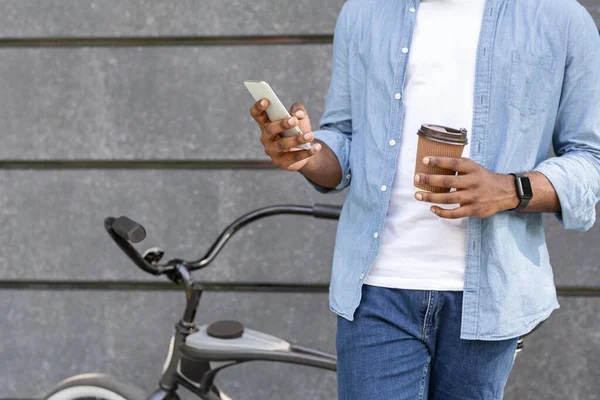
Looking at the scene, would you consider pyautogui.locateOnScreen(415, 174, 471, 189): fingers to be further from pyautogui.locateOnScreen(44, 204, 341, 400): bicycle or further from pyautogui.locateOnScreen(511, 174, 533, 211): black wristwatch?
pyautogui.locateOnScreen(44, 204, 341, 400): bicycle

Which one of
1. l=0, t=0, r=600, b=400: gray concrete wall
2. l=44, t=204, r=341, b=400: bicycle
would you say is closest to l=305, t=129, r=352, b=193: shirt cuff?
l=44, t=204, r=341, b=400: bicycle

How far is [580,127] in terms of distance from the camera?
161cm

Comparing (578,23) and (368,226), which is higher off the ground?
(578,23)

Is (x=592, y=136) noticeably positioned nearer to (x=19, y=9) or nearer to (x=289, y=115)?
(x=289, y=115)

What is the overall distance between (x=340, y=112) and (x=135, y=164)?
5.19 ft

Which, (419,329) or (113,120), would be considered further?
(113,120)

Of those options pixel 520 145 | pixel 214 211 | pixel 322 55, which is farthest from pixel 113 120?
pixel 520 145

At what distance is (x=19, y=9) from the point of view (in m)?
3.18

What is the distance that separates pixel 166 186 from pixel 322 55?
0.91 metres

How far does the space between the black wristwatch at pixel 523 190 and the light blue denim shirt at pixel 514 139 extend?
0.06 meters

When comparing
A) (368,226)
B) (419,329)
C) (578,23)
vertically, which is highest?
(578,23)

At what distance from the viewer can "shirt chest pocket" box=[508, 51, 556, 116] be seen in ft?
5.24

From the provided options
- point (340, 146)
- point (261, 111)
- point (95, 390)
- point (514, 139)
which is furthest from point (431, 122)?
point (95, 390)

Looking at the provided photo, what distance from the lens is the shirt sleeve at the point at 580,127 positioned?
61.8 inches
